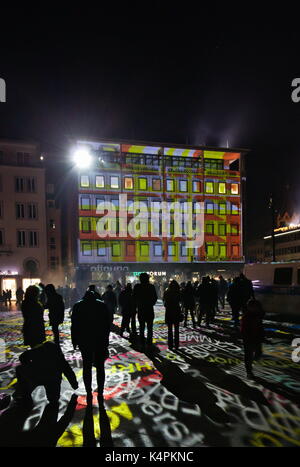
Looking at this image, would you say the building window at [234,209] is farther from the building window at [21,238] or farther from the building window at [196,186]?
the building window at [21,238]

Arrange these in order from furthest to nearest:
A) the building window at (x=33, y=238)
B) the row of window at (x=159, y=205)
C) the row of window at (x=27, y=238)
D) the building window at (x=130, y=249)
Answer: the building window at (x=33, y=238) < the building window at (x=130, y=249) < the row of window at (x=27, y=238) < the row of window at (x=159, y=205)

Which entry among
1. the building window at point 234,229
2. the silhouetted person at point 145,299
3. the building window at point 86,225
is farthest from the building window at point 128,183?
the silhouetted person at point 145,299

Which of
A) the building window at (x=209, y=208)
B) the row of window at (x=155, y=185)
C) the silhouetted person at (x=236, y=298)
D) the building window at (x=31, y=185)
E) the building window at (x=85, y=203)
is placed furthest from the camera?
the building window at (x=209, y=208)

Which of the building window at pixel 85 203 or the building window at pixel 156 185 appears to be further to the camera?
the building window at pixel 156 185

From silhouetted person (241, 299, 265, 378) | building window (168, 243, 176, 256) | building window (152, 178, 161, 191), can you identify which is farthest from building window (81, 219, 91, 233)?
silhouetted person (241, 299, 265, 378)

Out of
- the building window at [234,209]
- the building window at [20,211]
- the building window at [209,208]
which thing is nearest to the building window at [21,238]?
the building window at [20,211]

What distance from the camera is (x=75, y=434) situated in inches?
176

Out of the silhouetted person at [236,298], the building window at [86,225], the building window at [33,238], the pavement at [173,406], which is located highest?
the building window at [86,225]

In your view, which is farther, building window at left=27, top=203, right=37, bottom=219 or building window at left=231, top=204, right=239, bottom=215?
building window at left=231, top=204, right=239, bottom=215

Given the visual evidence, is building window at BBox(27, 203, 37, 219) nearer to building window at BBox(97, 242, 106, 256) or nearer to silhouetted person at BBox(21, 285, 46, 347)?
building window at BBox(97, 242, 106, 256)

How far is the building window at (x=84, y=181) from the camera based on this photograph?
38625 millimetres

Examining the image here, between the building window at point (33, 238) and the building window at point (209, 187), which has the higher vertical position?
the building window at point (209, 187)

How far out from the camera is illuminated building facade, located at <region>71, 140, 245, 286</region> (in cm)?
3875

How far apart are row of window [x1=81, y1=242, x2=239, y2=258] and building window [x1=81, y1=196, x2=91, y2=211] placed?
168 inches
